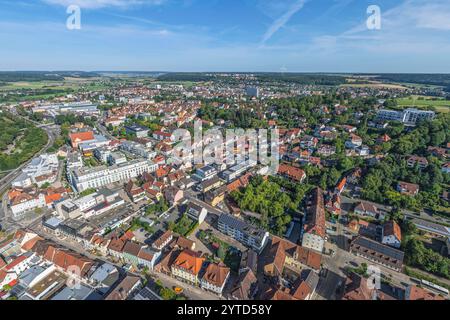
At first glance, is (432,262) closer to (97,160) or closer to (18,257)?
(18,257)

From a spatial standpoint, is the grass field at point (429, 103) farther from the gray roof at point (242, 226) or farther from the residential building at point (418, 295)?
the gray roof at point (242, 226)

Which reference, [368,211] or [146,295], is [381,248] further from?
[146,295]

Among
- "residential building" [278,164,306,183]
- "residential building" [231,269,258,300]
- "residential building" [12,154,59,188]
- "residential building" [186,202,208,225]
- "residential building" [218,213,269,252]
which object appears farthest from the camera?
"residential building" [278,164,306,183]

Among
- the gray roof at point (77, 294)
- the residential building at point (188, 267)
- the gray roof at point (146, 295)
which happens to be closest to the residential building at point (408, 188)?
the residential building at point (188, 267)

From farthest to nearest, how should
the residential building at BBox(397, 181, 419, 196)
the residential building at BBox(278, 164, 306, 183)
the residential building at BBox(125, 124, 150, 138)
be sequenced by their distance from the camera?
the residential building at BBox(125, 124, 150, 138)
the residential building at BBox(278, 164, 306, 183)
the residential building at BBox(397, 181, 419, 196)

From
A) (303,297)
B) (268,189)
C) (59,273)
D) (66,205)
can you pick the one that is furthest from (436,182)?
(66,205)


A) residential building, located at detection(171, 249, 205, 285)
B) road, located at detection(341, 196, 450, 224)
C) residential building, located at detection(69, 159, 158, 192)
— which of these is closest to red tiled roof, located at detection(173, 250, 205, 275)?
residential building, located at detection(171, 249, 205, 285)

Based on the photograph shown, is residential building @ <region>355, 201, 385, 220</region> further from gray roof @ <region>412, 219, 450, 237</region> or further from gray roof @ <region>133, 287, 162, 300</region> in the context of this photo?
gray roof @ <region>133, 287, 162, 300</region>

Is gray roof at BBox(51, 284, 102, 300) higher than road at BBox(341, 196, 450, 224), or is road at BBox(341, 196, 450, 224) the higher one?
road at BBox(341, 196, 450, 224)

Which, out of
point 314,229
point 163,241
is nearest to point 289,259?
point 314,229
